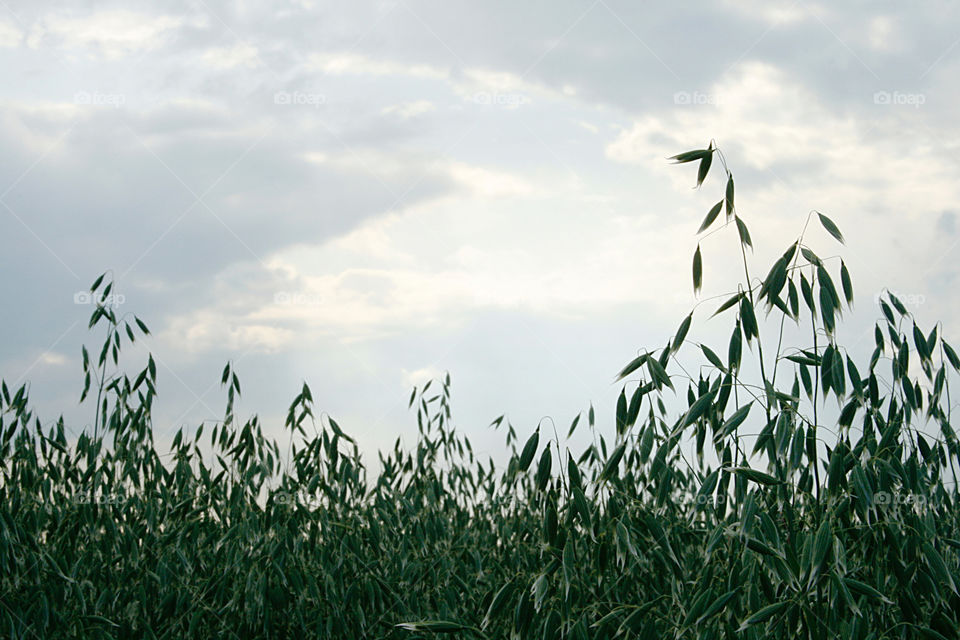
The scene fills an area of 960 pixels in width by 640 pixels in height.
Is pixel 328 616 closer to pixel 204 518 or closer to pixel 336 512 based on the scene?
pixel 336 512

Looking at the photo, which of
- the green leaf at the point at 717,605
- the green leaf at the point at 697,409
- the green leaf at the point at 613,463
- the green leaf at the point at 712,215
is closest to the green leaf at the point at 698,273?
the green leaf at the point at 712,215

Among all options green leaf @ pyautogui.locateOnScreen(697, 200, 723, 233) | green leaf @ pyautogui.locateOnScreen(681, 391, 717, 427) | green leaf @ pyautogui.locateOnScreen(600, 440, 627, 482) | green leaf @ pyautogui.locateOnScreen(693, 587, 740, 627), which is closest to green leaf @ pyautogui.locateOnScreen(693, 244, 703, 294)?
green leaf @ pyautogui.locateOnScreen(697, 200, 723, 233)

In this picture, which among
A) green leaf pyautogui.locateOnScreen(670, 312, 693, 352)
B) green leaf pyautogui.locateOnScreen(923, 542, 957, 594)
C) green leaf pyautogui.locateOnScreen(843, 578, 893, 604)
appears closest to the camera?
green leaf pyautogui.locateOnScreen(843, 578, 893, 604)

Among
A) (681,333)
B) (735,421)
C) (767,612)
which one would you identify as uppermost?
(681,333)

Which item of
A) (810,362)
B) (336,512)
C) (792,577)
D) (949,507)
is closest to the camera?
(792,577)

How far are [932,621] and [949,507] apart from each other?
0.84 metres

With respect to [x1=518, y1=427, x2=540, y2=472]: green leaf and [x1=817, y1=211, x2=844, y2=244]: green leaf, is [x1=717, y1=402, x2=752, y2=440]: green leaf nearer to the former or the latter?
[x1=518, y1=427, x2=540, y2=472]: green leaf

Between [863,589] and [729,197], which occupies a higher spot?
[729,197]

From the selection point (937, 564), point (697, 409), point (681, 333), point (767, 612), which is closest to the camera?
point (767, 612)

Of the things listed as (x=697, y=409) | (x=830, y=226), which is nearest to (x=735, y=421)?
(x=697, y=409)

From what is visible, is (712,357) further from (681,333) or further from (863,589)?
(863,589)

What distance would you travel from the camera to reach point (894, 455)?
2295mm

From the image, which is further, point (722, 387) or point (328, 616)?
point (328, 616)

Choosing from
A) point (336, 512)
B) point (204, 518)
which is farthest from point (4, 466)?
point (336, 512)
